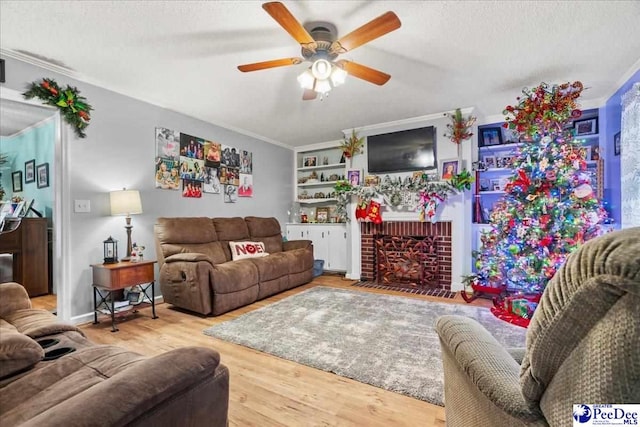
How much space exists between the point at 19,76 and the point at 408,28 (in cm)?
332

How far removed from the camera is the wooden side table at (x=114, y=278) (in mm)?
2682

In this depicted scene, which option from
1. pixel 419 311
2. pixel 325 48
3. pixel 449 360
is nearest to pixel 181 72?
pixel 325 48

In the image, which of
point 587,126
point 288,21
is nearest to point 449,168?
point 587,126

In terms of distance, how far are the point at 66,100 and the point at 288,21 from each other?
2431mm

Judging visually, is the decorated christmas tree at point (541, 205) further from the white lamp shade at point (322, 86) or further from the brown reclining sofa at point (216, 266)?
the brown reclining sofa at point (216, 266)

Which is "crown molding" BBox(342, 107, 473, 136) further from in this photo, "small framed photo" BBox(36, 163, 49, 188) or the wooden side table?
"small framed photo" BBox(36, 163, 49, 188)

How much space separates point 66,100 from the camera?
2736 mm

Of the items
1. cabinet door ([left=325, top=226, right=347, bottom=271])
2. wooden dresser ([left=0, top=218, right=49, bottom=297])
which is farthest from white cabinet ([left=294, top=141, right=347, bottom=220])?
wooden dresser ([left=0, top=218, right=49, bottom=297])

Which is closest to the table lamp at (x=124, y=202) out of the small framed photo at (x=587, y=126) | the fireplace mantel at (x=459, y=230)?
the fireplace mantel at (x=459, y=230)

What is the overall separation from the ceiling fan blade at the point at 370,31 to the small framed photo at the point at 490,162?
9.92 feet

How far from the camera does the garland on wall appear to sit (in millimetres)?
2596

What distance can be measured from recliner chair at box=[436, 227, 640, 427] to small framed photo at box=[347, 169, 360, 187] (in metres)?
4.11

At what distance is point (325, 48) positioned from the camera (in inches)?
82.7

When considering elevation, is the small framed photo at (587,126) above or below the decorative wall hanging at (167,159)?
above
